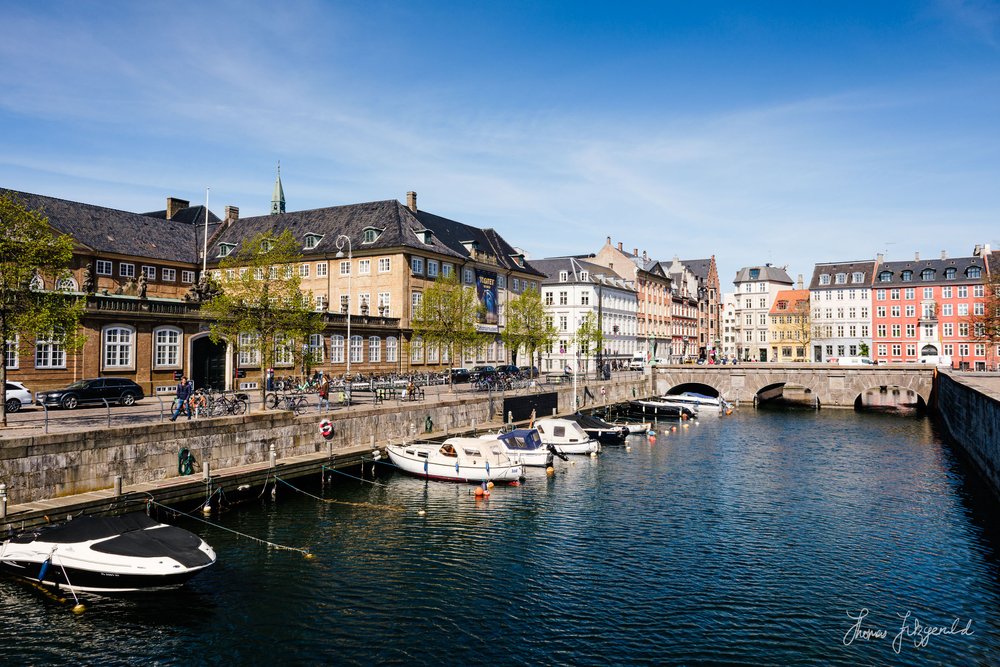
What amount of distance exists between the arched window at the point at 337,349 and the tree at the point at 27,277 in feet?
97.0

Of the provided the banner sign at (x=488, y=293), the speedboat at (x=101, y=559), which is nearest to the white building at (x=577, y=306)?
the banner sign at (x=488, y=293)

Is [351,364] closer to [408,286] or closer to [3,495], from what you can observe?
[408,286]

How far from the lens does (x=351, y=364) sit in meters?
60.6

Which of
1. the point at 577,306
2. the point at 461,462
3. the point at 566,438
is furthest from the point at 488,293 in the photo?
the point at 461,462

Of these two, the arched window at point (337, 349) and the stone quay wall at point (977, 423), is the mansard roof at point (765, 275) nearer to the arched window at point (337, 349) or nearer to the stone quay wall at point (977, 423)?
the stone quay wall at point (977, 423)

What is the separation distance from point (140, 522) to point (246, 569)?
11.8 ft

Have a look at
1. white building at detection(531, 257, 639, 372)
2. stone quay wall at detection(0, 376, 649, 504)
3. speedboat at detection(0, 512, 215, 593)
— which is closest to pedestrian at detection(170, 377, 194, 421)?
stone quay wall at detection(0, 376, 649, 504)

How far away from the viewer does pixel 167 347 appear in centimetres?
4528

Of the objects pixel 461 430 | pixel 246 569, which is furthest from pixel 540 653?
pixel 461 430

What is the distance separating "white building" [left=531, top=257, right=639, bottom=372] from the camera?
103m

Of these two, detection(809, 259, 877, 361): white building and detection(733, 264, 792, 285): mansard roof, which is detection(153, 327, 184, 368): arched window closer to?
detection(809, 259, 877, 361): white building

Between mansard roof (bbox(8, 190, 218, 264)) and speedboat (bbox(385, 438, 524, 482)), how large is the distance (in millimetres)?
41139

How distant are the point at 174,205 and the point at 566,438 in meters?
63.2

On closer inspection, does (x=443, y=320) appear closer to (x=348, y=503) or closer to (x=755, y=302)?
(x=348, y=503)
